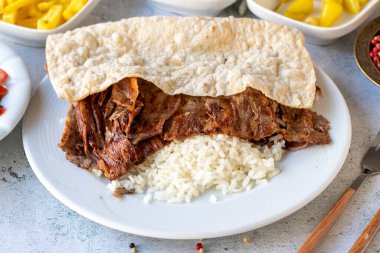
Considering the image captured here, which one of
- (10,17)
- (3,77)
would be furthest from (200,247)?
(10,17)

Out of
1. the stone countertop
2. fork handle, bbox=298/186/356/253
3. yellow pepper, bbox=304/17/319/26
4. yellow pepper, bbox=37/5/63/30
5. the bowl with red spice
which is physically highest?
the bowl with red spice

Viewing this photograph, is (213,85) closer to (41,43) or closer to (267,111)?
(267,111)

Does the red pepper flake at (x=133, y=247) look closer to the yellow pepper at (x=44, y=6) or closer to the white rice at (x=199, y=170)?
the white rice at (x=199, y=170)

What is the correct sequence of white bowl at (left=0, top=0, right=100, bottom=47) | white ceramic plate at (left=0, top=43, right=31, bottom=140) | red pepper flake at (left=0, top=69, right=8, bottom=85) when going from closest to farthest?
1. white ceramic plate at (left=0, top=43, right=31, bottom=140)
2. red pepper flake at (left=0, top=69, right=8, bottom=85)
3. white bowl at (left=0, top=0, right=100, bottom=47)

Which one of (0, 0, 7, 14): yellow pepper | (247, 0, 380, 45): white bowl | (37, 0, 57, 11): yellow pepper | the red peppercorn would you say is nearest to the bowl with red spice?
(247, 0, 380, 45): white bowl

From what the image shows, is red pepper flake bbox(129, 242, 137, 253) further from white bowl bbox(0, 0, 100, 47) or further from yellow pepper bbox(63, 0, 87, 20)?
yellow pepper bbox(63, 0, 87, 20)

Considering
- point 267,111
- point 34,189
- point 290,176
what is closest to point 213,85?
point 267,111
